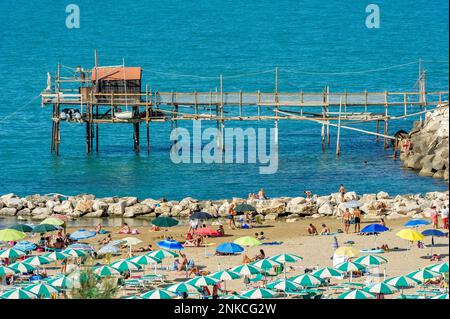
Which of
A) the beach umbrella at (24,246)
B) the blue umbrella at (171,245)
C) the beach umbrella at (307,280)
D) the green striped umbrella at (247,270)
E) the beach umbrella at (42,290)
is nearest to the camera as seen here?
the beach umbrella at (42,290)

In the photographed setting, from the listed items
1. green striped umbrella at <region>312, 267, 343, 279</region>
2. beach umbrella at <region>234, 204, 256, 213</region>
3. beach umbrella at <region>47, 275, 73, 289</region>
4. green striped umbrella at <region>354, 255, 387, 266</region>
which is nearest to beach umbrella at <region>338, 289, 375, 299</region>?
green striped umbrella at <region>312, 267, 343, 279</region>

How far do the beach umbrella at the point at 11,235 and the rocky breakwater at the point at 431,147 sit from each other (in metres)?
23.2

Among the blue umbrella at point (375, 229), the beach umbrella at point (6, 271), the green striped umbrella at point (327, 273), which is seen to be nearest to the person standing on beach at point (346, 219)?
the blue umbrella at point (375, 229)

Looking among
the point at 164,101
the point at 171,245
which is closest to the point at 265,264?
the point at 171,245

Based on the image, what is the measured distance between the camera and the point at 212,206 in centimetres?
4734

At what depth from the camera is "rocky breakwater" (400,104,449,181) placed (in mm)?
54344

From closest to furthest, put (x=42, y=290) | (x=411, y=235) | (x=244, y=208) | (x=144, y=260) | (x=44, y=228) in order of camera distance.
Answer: (x=42, y=290) → (x=144, y=260) → (x=411, y=235) → (x=44, y=228) → (x=244, y=208)

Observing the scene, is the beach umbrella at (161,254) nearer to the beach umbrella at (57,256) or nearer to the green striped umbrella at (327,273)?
the beach umbrella at (57,256)

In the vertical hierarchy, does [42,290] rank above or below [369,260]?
below

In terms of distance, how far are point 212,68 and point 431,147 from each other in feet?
187

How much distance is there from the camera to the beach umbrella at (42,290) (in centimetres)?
2794

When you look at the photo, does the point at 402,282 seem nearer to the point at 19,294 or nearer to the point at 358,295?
the point at 358,295

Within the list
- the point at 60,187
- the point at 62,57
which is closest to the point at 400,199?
the point at 60,187

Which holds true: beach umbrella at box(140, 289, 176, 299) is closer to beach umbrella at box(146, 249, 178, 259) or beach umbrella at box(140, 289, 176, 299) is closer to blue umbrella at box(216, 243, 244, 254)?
beach umbrella at box(146, 249, 178, 259)
